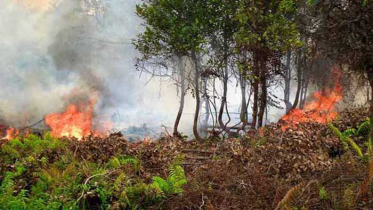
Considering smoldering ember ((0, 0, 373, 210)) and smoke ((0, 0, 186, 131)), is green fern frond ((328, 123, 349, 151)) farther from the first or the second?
smoke ((0, 0, 186, 131))

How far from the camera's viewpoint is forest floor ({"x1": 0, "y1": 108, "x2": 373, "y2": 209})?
511cm

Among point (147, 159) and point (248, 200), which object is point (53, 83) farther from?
point (248, 200)

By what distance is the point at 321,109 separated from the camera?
1603 centimetres

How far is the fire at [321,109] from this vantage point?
10.3 m

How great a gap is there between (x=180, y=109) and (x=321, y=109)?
6.29m

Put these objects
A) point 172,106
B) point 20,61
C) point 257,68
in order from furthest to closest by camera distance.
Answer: point 172,106, point 20,61, point 257,68

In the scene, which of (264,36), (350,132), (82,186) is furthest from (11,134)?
(350,132)

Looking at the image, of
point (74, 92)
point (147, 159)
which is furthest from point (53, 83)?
point (147, 159)

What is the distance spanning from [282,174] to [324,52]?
2.92 metres

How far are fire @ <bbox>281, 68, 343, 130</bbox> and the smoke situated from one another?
10080 mm


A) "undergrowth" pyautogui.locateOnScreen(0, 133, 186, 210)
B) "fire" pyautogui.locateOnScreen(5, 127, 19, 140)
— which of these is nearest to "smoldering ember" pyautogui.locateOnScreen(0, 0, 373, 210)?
"undergrowth" pyautogui.locateOnScreen(0, 133, 186, 210)

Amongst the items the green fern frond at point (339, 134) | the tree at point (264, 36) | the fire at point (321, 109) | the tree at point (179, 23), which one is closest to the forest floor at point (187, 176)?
the green fern frond at point (339, 134)

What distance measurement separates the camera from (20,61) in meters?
22.1

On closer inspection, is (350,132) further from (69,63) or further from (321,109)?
(69,63)
